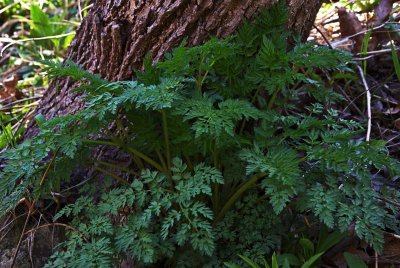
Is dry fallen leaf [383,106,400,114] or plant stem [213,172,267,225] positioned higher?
dry fallen leaf [383,106,400,114]

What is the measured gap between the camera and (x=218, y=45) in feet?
4.86

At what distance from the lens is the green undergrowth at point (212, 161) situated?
4.77ft

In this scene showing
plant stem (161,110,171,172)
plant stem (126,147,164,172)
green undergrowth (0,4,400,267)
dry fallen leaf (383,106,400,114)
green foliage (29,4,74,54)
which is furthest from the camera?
green foliage (29,4,74,54)

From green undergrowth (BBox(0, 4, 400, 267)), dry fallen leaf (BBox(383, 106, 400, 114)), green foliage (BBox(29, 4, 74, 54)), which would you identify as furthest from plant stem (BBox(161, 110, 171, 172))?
green foliage (BBox(29, 4, 74, 54))

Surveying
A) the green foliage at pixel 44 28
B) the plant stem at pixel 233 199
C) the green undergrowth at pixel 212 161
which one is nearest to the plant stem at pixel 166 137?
the green undergrowth at pixel 212 161

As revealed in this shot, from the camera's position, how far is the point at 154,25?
6.02 feet

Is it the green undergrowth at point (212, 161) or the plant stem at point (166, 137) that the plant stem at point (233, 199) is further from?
the plant stem at point (166, 137)

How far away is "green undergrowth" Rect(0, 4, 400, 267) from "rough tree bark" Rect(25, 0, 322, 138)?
4.4 inches

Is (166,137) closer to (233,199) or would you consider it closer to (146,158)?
(146,158)

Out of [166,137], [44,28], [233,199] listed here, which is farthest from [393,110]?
[44,28]

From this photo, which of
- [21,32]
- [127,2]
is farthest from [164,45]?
[21,32]

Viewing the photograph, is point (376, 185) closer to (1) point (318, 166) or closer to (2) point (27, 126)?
(1) point (318, 166)

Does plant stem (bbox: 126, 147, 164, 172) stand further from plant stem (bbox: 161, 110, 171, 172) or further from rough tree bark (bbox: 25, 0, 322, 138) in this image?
rough tree bark (bbox: 25, 0, 322, 138)

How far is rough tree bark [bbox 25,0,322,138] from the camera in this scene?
1764 mm
